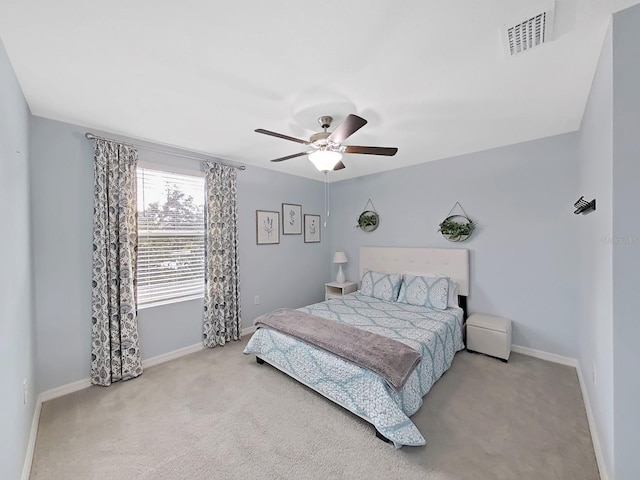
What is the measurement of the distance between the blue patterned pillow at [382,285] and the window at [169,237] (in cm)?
232

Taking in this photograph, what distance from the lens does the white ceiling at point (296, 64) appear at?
1.31 metres

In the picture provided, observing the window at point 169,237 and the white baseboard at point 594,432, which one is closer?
the white baseboard at point 594,432

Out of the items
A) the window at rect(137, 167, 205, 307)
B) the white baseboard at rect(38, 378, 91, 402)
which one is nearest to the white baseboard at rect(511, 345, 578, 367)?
the window at rect(137, 167, 205, 307)

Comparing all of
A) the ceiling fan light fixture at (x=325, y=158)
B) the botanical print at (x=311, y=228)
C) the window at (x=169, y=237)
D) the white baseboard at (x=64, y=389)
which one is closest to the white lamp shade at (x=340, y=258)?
the botanical print at (x=311, y=228)

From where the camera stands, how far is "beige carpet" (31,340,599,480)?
1685mm

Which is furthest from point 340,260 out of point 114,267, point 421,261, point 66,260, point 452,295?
point 66,260

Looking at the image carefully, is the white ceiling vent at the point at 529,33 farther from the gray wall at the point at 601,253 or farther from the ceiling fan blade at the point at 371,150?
the ceiling fan blade at the point at 371,150

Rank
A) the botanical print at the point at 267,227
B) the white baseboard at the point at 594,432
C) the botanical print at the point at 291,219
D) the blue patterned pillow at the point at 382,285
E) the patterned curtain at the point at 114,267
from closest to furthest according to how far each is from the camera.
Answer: the white baseboard at the point at 594,432 < the patterned curtain at the point at 114,267 < the blue patterned pillow at the point at 382,285 < the botanical print at the point at 267,227 < the botanical print at the point at 291,219

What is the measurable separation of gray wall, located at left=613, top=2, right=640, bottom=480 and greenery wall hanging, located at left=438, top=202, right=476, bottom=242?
7.31 feet

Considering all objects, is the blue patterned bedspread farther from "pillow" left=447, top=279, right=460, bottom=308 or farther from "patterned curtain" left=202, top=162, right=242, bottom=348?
"patterned curtain" left=202, top=162, right=242, bottom=348

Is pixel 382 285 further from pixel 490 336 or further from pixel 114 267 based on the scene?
pixel 114 267

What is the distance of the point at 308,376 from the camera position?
8.07 feet

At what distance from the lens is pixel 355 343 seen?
2311mm

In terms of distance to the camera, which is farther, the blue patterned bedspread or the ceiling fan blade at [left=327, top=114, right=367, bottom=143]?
the blue patterned bedspread
